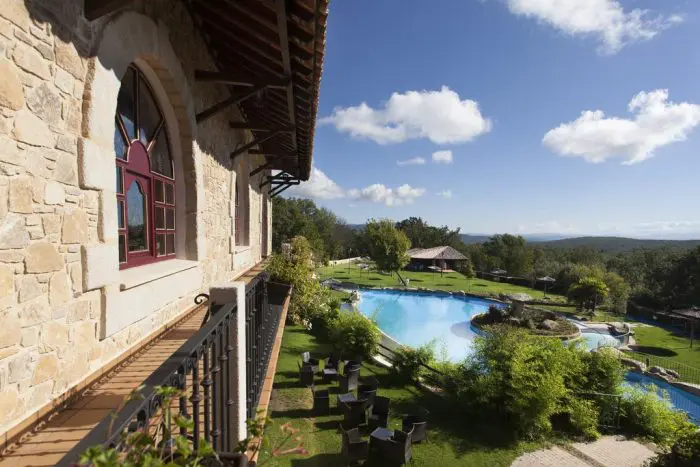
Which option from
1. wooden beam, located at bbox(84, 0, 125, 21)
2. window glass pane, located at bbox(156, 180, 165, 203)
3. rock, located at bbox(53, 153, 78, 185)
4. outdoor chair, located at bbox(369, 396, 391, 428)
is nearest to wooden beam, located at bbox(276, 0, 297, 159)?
wooden beam, located at bbox(84, 0, 125, 21)

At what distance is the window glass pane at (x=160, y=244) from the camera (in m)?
5.03

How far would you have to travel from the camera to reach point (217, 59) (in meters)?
6.42

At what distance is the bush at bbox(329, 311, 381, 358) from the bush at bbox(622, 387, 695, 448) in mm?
8399

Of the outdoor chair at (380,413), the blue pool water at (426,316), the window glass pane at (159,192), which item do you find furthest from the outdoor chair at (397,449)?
the blue pool water at (426,316)

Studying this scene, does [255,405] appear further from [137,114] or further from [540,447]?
[540,447]

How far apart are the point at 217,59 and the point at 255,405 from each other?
5609mm

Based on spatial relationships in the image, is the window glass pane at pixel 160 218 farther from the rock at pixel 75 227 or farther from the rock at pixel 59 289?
the rock at pixel 59 289

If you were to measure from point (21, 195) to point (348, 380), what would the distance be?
415 inches

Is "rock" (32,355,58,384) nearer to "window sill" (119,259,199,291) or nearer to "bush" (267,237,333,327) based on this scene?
"window sill" (119,259,199,291)

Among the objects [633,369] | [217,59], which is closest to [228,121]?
[217,59]

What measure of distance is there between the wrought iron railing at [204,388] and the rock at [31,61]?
2020mm

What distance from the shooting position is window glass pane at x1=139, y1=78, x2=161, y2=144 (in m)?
4.58

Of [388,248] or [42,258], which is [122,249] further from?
[388,248]

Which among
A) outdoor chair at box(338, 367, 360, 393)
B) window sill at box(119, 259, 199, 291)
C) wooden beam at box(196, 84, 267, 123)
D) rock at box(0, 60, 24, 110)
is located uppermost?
wooden beam at box(196, 84, 267, 123)
